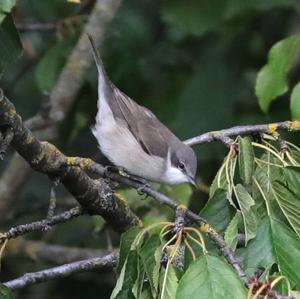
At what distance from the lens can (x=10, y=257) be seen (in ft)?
18.9

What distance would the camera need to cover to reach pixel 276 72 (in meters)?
4.13

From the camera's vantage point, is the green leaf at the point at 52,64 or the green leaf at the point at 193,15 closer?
the green leaf at the point at 52,64

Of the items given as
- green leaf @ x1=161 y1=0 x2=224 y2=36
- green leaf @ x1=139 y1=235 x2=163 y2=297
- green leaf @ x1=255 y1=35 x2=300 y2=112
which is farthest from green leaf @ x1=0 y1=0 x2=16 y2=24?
green leaf @ x1=161 y1=0 x2=224 y2=36

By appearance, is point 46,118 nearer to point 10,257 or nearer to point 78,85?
point 78,85

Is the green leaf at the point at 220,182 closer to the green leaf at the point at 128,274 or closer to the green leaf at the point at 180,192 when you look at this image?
the green leaf at the point at 128,274

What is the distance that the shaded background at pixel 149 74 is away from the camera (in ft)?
18.4

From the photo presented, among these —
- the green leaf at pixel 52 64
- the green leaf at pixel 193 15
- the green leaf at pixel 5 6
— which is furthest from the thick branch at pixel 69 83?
the green leaf at pixel 5 6

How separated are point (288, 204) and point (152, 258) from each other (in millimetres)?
539

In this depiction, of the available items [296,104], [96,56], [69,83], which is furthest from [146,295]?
[69,83]

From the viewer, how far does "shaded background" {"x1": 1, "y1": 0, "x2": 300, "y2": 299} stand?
5.61 meters

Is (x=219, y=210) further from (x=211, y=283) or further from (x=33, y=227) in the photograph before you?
(x=33, y=227)

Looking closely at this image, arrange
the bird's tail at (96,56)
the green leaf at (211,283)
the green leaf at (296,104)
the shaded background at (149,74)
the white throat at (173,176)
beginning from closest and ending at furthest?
the green leaf at (211,283) → the green leaf at (296,104) → the white throat at (173,176) → the bird's tail at (96,56) → the shaded background at (149,74)

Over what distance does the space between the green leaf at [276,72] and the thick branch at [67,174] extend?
100 cm

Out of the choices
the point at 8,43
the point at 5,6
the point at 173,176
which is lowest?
the point at 173,176
